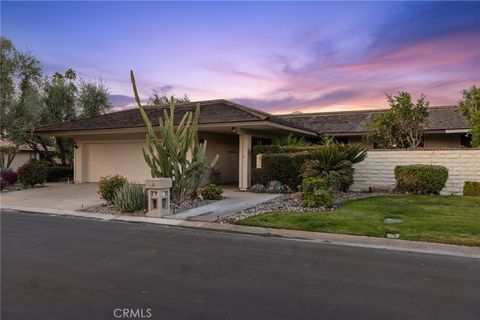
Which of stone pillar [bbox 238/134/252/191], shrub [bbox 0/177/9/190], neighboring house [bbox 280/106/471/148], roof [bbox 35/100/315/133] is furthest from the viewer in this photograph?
neighboring house [bbox 280/106/471/148]

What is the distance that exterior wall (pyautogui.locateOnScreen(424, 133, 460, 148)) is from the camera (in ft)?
76.3

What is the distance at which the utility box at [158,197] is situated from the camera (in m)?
12.0

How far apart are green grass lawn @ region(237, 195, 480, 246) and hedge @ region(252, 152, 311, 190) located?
3787 mm

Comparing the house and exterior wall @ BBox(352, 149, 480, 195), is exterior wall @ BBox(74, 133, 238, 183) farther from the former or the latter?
exterior wall @ BBox(352, 149, 480, 195)

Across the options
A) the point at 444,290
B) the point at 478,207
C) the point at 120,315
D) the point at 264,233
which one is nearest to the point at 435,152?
the point at 478,207

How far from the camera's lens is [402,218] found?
10.3m

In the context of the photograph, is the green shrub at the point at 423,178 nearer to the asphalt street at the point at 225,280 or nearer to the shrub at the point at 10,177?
the asphalt street at the point at 225,280

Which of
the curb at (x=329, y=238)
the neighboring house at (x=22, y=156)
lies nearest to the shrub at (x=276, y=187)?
the curb at (x=329, y=238)

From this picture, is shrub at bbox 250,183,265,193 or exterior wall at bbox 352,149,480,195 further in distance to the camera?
shrub at bbox 250,183,265,193

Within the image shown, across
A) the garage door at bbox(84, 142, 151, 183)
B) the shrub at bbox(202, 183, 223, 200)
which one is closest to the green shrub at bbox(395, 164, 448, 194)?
the shrub at bbox(202, 183, 223, 200)

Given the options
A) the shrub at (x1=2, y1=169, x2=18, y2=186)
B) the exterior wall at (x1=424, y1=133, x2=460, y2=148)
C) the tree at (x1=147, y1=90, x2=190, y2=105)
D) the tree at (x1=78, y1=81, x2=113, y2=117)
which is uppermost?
the tree at (x1=147, y1=90, x2=190, y2=105)

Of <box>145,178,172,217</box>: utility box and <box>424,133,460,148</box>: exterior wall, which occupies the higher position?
<box>424,133,460,148</box>: exterior wall

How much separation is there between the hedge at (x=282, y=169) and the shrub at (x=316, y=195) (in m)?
3.58

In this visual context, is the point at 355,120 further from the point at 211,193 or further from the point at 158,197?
the point at 158,197
